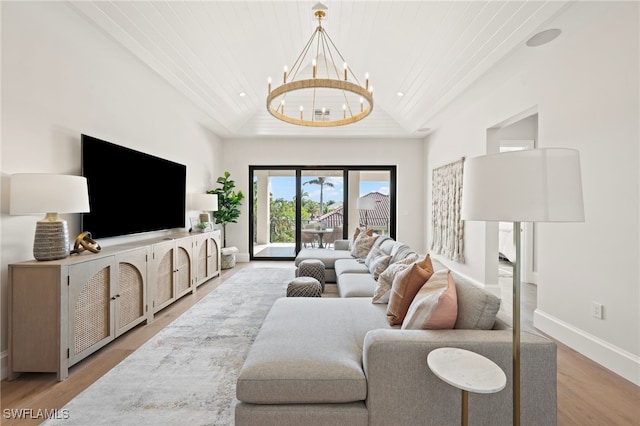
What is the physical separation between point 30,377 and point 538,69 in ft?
17.0

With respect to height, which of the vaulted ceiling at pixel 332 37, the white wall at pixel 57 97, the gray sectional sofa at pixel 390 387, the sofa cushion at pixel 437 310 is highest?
the vaulted ceiling at pixel 332 37

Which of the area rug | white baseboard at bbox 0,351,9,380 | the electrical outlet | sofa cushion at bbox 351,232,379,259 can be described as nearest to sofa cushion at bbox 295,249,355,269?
sofa cushion at bbox 351,232,379,259

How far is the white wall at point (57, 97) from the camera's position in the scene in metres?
2.12

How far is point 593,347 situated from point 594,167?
4.87 ft

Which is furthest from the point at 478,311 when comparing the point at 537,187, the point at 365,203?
the point at 365,203

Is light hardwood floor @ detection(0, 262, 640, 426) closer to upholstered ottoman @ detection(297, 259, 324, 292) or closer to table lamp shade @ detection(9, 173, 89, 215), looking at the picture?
table lamp shade @ detection(9, 173, 89, 215)

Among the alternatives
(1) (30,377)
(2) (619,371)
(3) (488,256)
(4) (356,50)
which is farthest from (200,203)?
(2) (619,371)

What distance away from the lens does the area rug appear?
1710 millimetres

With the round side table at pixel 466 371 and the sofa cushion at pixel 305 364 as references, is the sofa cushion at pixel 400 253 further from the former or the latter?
the round side table at pixel 466 371

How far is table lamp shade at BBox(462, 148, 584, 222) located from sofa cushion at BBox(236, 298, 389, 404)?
99 cm

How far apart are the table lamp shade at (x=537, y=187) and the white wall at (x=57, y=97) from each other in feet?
10.1

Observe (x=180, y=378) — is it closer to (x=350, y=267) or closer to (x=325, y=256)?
(x=350, y=267)

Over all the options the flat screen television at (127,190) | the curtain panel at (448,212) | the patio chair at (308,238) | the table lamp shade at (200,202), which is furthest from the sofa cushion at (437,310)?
the patio chair at (308,238)

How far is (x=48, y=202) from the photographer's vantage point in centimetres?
207
